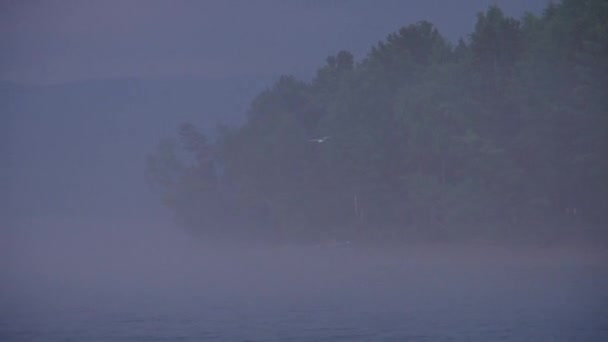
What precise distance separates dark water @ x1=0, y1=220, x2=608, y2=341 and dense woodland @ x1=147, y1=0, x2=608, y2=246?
11.3ft

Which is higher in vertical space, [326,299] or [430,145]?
[430,145]

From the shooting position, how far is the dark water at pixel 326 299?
21.8 m

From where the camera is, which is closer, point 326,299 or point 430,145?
point 326,299

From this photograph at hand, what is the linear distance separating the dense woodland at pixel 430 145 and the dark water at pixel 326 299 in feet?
11.3

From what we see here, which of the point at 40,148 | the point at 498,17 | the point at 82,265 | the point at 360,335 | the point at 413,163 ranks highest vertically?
the point at 40,148

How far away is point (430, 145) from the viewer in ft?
189

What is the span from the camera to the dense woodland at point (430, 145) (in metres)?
47.9

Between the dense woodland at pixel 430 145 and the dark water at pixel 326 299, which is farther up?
the dense woodland at pixel 430 145

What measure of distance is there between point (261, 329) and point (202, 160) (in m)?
59.4

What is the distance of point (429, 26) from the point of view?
212 feet

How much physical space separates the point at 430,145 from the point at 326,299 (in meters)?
29.8

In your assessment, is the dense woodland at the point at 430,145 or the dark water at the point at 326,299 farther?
the dense woodland at the point at 430,145

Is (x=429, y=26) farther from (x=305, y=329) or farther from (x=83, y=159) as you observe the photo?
(x=83, y=159)

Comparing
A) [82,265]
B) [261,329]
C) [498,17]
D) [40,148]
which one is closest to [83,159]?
[40,148]
